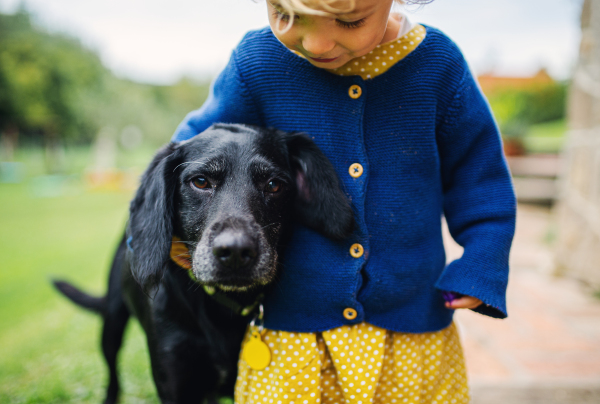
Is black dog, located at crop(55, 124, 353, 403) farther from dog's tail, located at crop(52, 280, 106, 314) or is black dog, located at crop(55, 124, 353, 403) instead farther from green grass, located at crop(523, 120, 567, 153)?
green grass, located at crop(523, 120, 567, 153)

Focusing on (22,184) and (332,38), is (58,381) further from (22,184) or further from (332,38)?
(22,184)

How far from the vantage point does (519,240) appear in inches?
261

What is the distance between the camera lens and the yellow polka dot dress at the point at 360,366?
1.38 m

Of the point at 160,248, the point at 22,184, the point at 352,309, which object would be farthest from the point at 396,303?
the point at 22,184

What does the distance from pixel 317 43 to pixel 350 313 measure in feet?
2.87

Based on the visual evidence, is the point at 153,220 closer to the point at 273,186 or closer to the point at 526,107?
the point at 273,186

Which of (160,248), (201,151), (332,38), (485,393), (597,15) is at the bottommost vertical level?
(485,393)

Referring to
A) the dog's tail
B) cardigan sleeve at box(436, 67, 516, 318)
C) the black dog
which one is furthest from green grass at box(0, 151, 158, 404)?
cardigan sleeve at box(436, 67, 516, 318)

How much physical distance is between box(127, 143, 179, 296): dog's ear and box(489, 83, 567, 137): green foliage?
14.7 m

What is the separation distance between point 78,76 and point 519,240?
95.4ft

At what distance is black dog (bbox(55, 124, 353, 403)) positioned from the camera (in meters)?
1.36

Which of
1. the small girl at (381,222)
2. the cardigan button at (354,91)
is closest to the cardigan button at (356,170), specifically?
the small girl at (381,222)

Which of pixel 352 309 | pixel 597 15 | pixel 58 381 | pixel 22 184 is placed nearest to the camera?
pixel 352 309

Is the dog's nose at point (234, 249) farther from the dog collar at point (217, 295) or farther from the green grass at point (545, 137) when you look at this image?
the green grass at point (545, 137)
